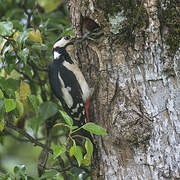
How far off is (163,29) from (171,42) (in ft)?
0.28

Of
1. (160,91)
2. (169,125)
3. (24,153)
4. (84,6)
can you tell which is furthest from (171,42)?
(24,153)

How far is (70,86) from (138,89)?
30.1 inches

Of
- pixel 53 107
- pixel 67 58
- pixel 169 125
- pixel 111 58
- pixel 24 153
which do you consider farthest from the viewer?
pixel 24 153

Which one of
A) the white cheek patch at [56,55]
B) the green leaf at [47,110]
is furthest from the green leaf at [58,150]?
the white cheek patch at [56,55]

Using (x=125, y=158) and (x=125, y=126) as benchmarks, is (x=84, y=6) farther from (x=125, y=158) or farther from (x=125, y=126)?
(x=125, y=158)

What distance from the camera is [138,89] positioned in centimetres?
168

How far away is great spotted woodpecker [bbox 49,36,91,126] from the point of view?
2150 mm

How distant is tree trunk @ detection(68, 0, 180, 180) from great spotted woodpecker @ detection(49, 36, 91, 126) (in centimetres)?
34

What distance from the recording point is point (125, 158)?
1677 mm

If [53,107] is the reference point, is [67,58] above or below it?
above

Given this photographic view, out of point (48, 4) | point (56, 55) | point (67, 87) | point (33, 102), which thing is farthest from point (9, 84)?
point (48, 4)

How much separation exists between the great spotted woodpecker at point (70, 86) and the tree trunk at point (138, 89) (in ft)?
1.13

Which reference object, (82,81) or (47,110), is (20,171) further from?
(82,81)

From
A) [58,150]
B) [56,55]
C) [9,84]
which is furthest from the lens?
[56,55]
